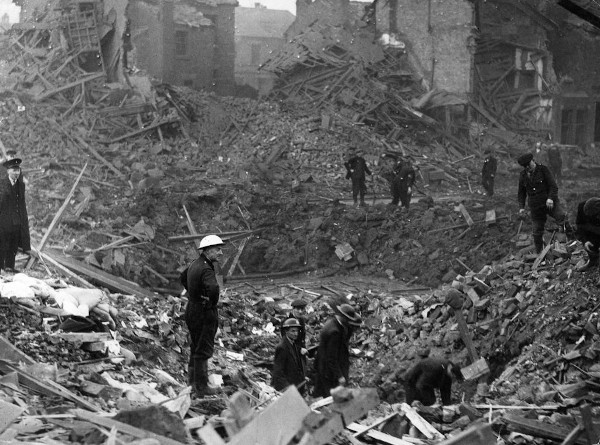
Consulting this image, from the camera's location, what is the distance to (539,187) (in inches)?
554

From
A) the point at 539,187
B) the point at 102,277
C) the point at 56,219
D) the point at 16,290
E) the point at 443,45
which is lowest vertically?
the point at 102,277

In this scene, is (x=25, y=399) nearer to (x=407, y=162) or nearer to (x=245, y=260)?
(x=245, y=260)

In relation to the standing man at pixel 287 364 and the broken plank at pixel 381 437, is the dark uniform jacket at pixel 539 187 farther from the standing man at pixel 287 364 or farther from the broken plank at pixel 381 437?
the broken plank at pixel 381 437

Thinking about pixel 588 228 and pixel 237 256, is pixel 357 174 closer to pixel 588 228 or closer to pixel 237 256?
pixel 237 256

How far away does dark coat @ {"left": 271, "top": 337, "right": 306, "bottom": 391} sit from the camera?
32.2ft

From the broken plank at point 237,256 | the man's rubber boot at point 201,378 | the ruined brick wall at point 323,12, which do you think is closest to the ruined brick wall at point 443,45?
the ruined brick wall at point 323,12

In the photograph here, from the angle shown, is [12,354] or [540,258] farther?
[540,258]

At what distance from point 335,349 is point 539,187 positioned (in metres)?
6.04

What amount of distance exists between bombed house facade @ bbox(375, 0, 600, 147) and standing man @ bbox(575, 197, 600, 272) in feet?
73.3

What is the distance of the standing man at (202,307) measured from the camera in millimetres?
9164

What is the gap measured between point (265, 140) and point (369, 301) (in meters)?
13.4

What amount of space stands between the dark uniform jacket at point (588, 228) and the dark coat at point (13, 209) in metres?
7.44

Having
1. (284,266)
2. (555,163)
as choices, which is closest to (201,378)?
(284,266)

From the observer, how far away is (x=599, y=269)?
11.8m
